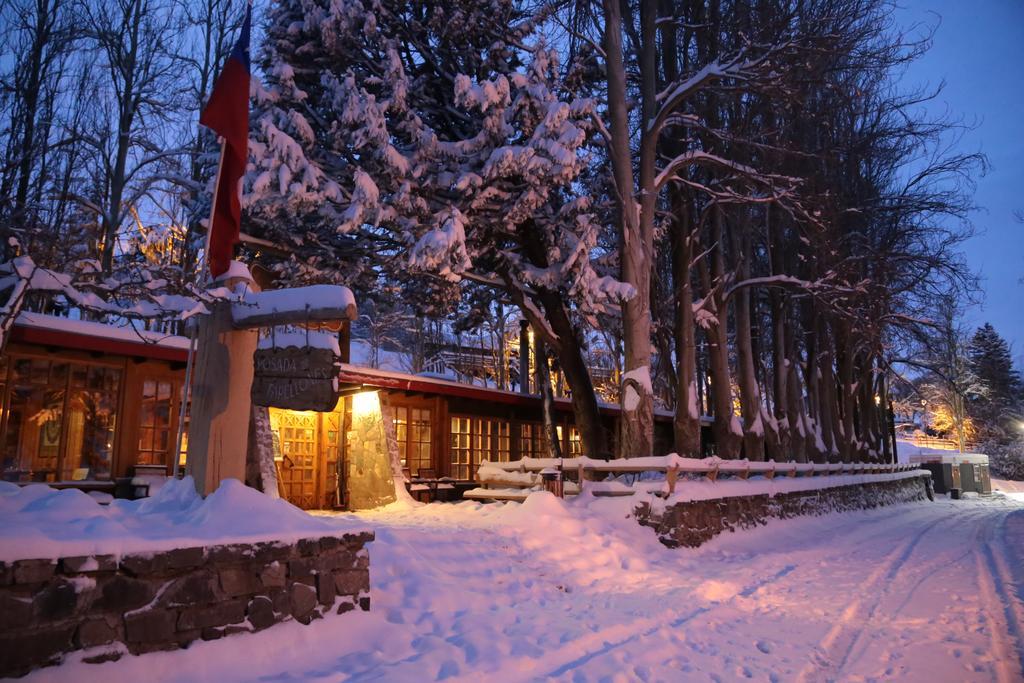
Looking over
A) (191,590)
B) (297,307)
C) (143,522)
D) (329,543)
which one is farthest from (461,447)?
(191,590)

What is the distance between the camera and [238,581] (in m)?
5.00

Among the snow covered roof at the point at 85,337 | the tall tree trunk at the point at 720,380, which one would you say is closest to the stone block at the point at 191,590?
the snow covered roof at the point at 85,337

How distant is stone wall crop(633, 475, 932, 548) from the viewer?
10.9 m

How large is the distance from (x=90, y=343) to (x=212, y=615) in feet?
24.8

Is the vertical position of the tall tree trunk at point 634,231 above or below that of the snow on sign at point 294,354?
above

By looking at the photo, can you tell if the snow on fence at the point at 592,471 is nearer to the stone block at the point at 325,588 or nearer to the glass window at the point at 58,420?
the stone block at the point at 325,588

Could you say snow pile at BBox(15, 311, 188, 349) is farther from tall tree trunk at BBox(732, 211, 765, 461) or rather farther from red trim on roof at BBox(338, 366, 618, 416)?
tall tree trunk at BBox(732, 211, 765, 461)

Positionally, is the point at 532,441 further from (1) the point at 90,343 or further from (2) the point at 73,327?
(2) the point at 73,327

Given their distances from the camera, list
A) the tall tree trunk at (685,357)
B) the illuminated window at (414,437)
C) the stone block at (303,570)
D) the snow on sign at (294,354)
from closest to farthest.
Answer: the stone block at (303,570) → the snow on sign at (294,354) → the tall tree trunk at (685,357) → the illuminated window at (414,437)

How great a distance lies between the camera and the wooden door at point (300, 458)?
14594mm

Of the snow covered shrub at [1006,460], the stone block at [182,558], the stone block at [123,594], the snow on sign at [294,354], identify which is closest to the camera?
the stone block at [123,594]

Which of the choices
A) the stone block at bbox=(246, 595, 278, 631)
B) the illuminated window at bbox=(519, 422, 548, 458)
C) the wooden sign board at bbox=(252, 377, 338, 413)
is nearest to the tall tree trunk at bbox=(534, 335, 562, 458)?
the illuminated window at bbox=(519, 422, 548, 458)

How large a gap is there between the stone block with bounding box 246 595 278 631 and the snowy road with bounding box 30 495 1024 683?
Answer: 2.8 inches

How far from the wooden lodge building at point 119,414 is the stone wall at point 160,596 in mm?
3420
